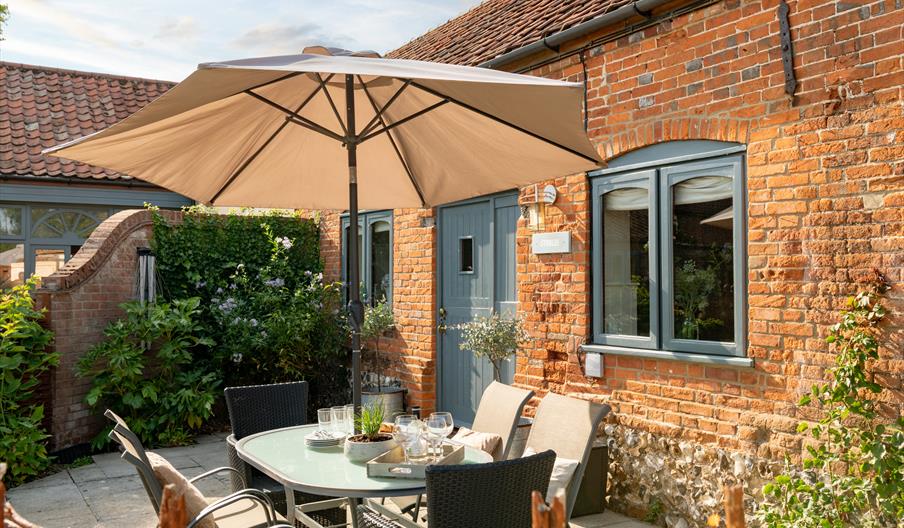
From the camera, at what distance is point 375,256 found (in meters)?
9.12

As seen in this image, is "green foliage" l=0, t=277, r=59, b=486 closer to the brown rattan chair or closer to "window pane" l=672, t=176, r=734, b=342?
the brown rattan chair

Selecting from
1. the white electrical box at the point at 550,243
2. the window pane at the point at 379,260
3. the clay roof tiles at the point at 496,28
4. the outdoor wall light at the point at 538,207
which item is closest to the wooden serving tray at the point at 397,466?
the white electrical box at the point at 550,243

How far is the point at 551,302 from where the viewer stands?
6117 millimetres

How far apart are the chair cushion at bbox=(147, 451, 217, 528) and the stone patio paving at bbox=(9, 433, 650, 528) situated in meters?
2.37

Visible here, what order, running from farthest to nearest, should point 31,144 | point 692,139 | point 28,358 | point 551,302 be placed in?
point 31,144, point 28,358, point 551,302, point 692,139

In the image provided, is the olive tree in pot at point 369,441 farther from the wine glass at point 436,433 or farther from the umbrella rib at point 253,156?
the umbrella rib at point 253,156

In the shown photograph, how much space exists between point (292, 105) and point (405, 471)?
7.73ft

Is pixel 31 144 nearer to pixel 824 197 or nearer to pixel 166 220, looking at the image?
pixel 166 220

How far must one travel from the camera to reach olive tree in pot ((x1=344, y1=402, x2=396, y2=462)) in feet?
11.7

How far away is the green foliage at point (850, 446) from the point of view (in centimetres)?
377

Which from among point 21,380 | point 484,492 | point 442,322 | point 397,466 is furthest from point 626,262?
point 21,380

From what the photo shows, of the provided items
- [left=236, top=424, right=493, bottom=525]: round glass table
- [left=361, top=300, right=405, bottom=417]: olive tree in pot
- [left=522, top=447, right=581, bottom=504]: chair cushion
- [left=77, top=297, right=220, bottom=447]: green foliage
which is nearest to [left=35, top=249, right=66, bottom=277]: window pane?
[left=77, top=297, right=220, bottom=447]: green foliage

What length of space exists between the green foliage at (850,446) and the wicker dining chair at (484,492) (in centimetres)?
205

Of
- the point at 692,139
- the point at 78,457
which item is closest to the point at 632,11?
the point at 692,139
